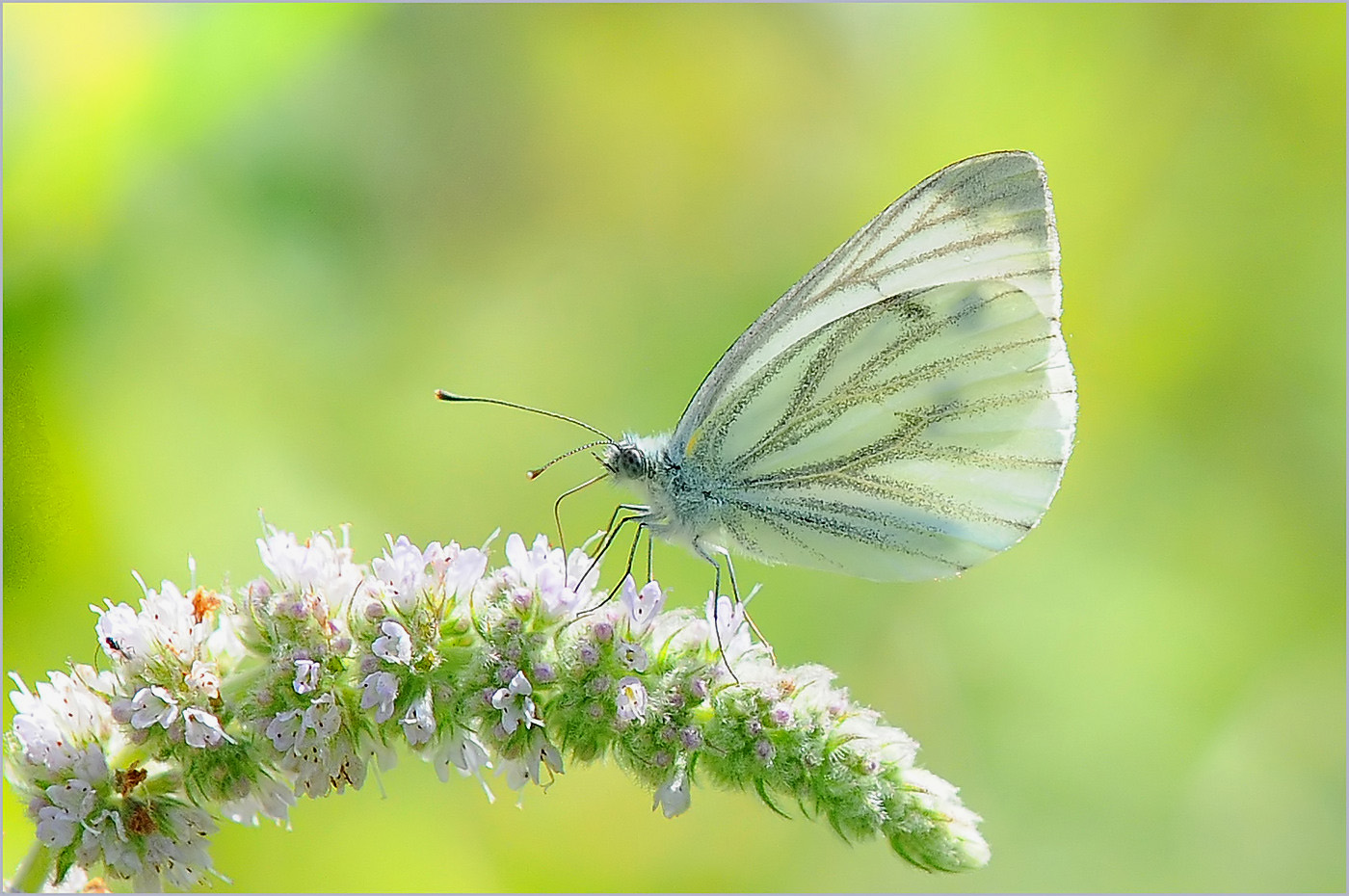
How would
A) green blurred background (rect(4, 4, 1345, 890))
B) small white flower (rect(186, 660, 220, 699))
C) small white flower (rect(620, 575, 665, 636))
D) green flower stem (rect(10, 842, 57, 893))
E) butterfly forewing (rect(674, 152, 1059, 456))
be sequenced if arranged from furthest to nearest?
green blurred background (rect(4, 4, 1345, 890)) → butterfly forewing (rect(674, 152, 1059, 456)) → small white flower (rect(620, 575, 665, 636)) → small white flower (rect(186, 660, 220, 699)) → green flower stem (rect(10, 842, 57, 893))

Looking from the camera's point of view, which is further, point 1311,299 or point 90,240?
point 1311,299

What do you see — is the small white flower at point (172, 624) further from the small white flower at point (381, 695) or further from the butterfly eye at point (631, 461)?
the butterfly eye at point (631, 461)

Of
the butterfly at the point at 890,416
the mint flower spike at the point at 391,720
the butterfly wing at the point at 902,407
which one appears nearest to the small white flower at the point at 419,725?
the mint flower spike at the point at 391,720

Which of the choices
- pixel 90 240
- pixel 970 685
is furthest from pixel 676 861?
pixel 90 240

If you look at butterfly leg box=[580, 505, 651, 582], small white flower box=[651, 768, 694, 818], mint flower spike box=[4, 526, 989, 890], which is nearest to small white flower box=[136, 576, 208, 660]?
mint flower spike box=[4, 526, 989, 890]

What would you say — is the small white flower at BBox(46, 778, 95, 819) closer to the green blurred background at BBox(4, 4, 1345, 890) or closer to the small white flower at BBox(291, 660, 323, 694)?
the small white flower at BBox(291, 660, 323, 694)

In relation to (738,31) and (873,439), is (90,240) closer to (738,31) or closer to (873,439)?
(873,439)

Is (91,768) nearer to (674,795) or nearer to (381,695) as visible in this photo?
(381,695)
